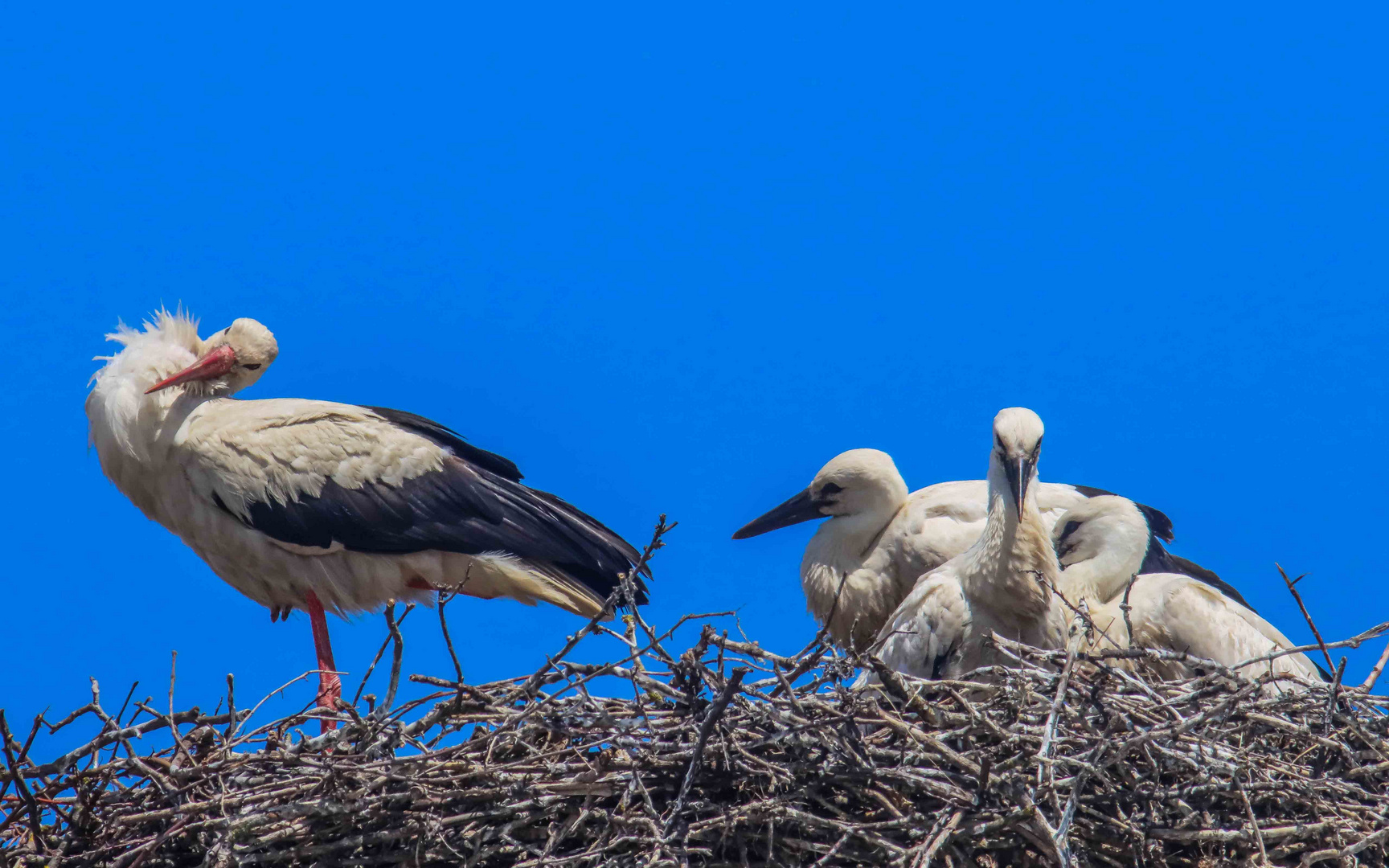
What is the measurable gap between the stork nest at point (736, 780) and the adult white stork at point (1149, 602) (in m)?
0.74

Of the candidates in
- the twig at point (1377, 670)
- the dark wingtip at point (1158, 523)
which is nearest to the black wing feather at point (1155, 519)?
the dark wingtip at point (1158, 523)

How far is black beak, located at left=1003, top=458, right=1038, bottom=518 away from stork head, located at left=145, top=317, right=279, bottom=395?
3.06 metres

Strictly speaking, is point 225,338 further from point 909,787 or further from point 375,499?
point 909,787

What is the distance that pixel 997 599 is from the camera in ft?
13.4

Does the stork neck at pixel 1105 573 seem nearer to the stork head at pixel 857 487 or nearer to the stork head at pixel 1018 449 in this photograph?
the stork head at pixel 1018 449

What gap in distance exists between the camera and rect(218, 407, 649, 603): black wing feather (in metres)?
5.60

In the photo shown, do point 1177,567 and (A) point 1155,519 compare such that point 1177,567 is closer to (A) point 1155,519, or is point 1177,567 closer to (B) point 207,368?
(A) point 1155,519

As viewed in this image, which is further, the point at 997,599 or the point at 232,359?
the point at 232,359

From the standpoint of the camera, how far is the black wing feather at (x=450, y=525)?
560cm

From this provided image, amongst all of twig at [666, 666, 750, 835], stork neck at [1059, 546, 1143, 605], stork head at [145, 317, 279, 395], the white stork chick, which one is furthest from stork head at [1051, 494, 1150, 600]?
stork head at [145, 317, 279, 395]

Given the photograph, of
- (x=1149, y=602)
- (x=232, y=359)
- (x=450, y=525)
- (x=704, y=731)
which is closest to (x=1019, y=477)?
(x=1149, y=602)

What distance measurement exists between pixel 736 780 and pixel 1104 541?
1777 millimetres

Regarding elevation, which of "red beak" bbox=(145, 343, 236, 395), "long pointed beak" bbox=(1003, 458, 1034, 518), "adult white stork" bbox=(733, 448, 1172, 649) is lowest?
"long pointed beak" bbox=(1003, 458, 1034, 518)

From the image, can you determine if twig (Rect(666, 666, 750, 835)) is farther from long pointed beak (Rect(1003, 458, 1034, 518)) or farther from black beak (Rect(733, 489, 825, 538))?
black beak (Rect(733, 489, 825, 538))
